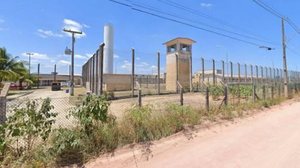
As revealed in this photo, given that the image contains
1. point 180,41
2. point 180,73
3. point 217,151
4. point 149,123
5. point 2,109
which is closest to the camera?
point 2,109

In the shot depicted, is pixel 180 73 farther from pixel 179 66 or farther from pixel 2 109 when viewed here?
pixel 2 109

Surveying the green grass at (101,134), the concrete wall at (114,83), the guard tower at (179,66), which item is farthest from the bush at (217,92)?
the green grass at (101,134)

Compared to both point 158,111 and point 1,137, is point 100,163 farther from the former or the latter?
point 158,111

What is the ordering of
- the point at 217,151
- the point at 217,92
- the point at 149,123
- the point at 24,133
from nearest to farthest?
the point at 24,133 → the point at 217,151 → the point at 149,123 → the point at 217,92

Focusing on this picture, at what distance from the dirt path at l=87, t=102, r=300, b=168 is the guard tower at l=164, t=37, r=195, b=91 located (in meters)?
13.9

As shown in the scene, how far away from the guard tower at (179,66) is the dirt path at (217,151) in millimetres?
13946

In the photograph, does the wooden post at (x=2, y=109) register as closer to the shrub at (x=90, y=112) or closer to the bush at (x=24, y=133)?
the bush at (x=24, y=133)

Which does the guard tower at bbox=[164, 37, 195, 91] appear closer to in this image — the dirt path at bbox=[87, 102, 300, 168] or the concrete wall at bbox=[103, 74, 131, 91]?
the concrete wall at bbox=[103, 74, 131, 91]

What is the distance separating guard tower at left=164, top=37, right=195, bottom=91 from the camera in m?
23.1

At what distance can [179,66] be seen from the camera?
77.5ft

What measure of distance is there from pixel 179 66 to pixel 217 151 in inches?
710

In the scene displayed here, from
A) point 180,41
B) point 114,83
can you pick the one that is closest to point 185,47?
point 180,41

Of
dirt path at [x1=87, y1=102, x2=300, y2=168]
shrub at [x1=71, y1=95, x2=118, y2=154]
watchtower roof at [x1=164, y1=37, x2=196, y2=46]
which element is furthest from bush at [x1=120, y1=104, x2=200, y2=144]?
watchtower roof at [x1=164, y1=37, x2=196, y2=46]

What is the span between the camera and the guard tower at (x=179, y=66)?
75.8 ft
